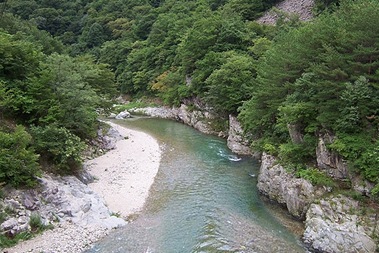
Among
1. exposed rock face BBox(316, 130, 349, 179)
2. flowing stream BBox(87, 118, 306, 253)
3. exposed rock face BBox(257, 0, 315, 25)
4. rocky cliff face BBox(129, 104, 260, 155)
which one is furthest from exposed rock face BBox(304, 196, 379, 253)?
exposed rock face BBox(257, 0, 315, 25)

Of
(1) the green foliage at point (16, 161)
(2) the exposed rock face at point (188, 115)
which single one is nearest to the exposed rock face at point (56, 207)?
(1) the green foliage at point (16, 161)

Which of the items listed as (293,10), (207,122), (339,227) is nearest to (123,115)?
(207,122)

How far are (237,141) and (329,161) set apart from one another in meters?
12.1

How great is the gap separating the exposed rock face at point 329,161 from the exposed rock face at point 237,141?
10.1 m

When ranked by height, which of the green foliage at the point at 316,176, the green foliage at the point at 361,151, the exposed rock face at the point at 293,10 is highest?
the exposed rock face at the point at 293,10

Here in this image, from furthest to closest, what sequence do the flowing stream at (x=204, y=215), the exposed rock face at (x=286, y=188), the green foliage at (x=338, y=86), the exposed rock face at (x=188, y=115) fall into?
the exposed rock face at (x=188, y=115) → the exposed rock face at (x=286, y=188) → the green foliage at (x=338, y=86) → the flowing stream at (x=204, y=215)

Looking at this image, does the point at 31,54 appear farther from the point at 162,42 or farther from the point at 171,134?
the point at 162,42

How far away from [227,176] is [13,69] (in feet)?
47.3

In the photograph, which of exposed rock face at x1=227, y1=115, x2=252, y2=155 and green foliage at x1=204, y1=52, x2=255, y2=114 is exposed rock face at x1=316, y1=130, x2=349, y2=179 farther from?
green foliage at x1=204, y1=52, x2=255, y2=114

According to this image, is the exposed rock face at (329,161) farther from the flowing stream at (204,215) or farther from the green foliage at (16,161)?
the green foliage at (16,161)

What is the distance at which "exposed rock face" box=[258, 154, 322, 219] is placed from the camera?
47.3 ft

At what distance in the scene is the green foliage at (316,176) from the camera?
46.0 feet

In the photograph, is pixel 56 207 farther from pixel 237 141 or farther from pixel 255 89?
pixel 255 89

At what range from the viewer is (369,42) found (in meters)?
14.9
